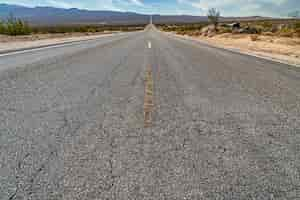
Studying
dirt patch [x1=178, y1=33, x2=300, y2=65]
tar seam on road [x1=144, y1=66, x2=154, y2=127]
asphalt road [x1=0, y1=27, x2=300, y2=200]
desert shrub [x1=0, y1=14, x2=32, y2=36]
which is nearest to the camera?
asphalt road [x1=0, y1=27, x2=300, y2=200]

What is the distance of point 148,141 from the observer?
2967 mm

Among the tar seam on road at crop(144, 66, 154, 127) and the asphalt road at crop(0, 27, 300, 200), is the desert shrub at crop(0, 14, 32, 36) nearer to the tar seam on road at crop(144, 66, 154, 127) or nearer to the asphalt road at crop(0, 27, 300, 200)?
the asphalt road at crop(0, 27, 300, 200)

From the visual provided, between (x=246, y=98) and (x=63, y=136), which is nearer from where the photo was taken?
(x=63, y=136)

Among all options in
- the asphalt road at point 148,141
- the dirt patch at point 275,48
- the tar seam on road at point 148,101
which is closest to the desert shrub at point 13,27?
the dirt patch at point 275,48

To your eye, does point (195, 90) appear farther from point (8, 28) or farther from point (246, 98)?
point (8, 28)

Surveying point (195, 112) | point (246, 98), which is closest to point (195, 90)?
point (246, 98)

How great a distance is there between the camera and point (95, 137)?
3.06 metres

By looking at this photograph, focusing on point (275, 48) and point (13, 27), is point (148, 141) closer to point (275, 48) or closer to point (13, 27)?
point (275, 48)

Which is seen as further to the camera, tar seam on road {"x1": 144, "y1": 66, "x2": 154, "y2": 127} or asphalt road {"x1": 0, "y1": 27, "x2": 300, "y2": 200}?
tar seam on road {"x1": 144, "y1": 66, "x2": 154, "y2": 127}

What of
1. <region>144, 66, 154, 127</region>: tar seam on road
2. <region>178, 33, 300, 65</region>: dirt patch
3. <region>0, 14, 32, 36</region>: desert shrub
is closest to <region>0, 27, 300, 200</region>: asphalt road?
<region>144, 66, 154, 127</region>: tar seam on road

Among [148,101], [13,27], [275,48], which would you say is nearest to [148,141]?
[148,101]

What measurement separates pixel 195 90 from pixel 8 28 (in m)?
36.3

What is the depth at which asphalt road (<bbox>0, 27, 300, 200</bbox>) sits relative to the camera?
2092 mm

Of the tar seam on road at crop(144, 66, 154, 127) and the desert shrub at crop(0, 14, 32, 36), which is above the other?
the desert shrub at crop(0, 14, 32, 36)
